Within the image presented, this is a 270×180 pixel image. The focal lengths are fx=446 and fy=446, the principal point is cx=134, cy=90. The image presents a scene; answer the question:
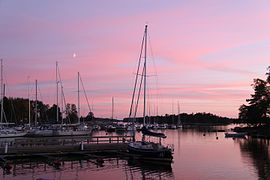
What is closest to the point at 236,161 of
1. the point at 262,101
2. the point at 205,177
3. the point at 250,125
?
the point at 205,177

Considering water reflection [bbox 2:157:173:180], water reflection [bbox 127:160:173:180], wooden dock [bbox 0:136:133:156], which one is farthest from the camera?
wooden dock [bbox 0:136:133:156]

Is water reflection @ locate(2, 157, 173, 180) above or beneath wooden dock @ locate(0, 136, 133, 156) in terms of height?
beneath

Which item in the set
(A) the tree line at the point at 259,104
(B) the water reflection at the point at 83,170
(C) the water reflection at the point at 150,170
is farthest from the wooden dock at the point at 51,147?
(A) the tree line at the point at 259,104

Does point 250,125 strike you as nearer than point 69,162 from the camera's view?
No

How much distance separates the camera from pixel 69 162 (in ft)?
176

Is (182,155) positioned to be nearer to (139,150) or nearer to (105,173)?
(139,150)

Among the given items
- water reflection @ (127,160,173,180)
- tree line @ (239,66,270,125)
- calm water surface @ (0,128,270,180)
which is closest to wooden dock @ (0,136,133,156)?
calm water surface @ (0,128,270,180)

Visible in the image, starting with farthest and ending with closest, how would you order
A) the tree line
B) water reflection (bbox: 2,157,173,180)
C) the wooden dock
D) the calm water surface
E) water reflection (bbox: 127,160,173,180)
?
the tree line
the wooden dock
water reflection (bbox: 127,160,173,180)
the calm water surface
water reflection (bbox: 2,157,173,180)

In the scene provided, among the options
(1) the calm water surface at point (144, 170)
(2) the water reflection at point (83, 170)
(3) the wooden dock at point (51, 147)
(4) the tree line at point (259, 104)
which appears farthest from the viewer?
(4) the tree line at point (259, 104)

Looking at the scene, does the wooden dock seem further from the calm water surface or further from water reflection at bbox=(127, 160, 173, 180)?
water reflection at bbox=(127, 160, 173, 180)

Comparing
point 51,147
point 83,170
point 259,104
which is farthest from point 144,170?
point 259,104

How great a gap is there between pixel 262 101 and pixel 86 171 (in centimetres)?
8958

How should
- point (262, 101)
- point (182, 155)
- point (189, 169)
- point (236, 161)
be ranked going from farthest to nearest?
point (262, 101) → point (182, 155) → point (236, 161) → point (189, 169)

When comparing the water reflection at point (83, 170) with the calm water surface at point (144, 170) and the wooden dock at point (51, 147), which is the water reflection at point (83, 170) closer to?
the calm water surface at point (144, 170)
